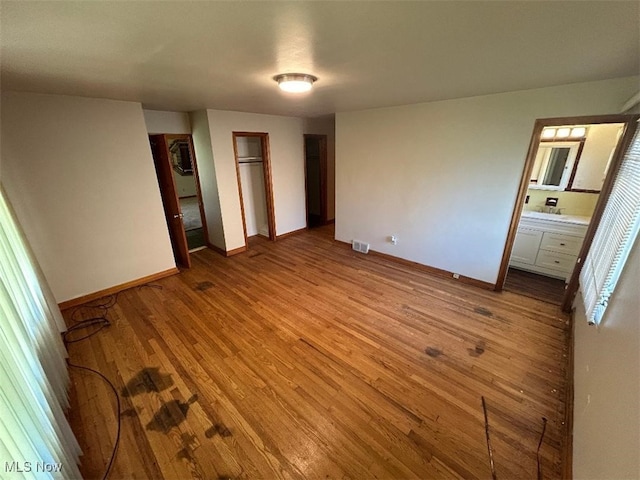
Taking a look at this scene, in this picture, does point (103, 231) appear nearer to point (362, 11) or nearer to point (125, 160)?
point (125, 160)

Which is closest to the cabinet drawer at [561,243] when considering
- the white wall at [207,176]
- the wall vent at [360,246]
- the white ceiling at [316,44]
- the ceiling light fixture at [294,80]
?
the white ceiling at [316,44]

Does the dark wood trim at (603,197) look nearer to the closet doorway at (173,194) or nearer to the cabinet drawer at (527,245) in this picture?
the cabinet drawer at (527,245)

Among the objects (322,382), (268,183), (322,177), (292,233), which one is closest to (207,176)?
(268,183)

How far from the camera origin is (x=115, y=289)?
344cm

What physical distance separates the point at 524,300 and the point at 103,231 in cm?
538

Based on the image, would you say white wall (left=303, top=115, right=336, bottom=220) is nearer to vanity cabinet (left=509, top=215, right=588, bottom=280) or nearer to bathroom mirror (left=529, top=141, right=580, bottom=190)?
bathroom mirror (left=529, top=141, right=580, bottom=190)

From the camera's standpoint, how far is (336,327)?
9.03 feet

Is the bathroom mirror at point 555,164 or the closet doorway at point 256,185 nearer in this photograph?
the bathroom mirror at point 555,164

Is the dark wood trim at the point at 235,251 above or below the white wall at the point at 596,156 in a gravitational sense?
below

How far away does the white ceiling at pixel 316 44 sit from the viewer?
109 centimetres

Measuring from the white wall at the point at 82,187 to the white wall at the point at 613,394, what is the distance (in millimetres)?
4559

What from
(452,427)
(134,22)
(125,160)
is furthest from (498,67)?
(125,160)

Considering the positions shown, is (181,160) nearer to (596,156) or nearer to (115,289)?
(115,289)

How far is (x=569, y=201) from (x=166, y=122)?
618 centimetres
